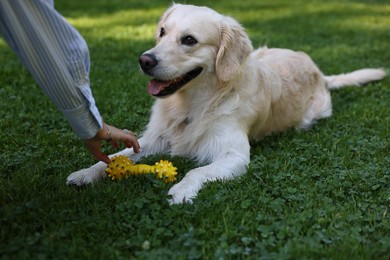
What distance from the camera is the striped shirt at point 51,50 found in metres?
2.34

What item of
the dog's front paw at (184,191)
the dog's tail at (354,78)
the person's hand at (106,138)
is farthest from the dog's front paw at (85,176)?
the dog's tail at (354,78)

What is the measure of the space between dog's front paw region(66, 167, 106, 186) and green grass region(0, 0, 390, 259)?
78mm

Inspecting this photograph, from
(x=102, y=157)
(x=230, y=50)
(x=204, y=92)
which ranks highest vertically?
(x=230, y=50)

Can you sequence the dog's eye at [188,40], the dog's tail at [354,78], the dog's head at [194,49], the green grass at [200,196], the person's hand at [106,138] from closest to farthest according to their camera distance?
the green grass at [200,196] < the person's hand at [106,138] < the dog's head at [194,49] < the dog's eye at [188,40] < the dog's tail at [354,78]

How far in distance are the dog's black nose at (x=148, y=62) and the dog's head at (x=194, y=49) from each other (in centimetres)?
2

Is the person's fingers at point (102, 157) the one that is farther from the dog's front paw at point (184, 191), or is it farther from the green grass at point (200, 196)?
the dog's front paw at point (184, 191)

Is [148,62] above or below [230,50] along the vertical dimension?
above

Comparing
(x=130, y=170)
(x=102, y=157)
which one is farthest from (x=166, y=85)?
(x=102, y=157)

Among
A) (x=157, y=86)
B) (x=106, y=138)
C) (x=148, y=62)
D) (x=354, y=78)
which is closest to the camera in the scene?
(x=106, y=138)

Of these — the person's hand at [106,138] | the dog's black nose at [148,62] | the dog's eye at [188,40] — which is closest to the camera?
the person's hand at [106,138]

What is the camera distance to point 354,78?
20.5 ft

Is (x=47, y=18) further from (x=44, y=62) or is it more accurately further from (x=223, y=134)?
(x=223, y=134)

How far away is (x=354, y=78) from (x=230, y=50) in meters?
2.64

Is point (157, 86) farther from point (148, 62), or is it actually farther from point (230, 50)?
point (230, 50)
